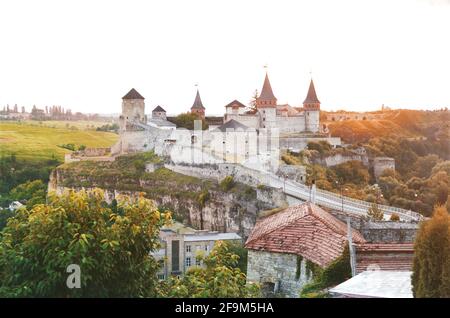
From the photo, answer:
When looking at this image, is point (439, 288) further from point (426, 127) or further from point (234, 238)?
point (426, 127)

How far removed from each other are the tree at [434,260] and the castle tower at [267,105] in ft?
109

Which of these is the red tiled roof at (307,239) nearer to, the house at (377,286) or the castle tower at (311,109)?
the house at (377,286)

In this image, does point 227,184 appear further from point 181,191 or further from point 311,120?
point 311,120

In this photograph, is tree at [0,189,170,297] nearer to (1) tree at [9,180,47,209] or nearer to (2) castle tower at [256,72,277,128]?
(1) tree at [9,180,47,209]

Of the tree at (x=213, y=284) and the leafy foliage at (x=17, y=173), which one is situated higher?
the tree at (x=213, y=284)

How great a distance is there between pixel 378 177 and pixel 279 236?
86.7ft

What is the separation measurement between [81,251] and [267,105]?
33.8 meters

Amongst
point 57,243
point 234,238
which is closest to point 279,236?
point 57,243

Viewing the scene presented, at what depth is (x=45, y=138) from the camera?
3362cm

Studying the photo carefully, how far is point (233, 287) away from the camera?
22.6ft

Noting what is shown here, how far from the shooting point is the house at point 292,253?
29.3ft

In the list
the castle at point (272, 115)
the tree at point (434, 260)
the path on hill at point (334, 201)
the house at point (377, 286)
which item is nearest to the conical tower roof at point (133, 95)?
the castle at point (272, 115)

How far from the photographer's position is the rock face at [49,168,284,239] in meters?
26.3

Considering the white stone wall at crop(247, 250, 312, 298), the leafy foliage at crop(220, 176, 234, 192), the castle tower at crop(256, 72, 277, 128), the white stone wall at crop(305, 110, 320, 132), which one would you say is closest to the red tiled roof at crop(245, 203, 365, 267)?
the white stone wall at crop(247, 250, 312, 298)
